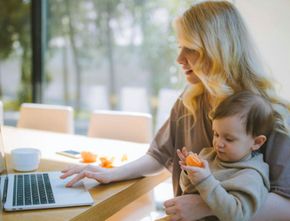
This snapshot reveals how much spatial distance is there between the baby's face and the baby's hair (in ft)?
0.05

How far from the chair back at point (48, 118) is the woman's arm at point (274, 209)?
1643 mm

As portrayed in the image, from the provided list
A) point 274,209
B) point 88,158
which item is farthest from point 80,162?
point 274,209

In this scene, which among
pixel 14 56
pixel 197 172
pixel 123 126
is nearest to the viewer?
pixel 197 172

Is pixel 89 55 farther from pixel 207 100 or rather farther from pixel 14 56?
pixel 207 100

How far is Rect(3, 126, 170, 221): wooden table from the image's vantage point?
95 centimetres

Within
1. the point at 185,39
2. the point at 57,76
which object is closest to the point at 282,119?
the point at 185,39

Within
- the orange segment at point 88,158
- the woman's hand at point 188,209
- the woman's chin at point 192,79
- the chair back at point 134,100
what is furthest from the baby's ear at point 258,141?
the chair back at point 134,100

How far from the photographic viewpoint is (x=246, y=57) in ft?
3.93

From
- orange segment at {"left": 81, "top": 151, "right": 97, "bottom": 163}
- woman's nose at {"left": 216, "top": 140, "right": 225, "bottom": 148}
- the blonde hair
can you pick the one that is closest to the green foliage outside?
orange segment at {"left": 81, "top": 151, "right": 97, "bottom": 163}

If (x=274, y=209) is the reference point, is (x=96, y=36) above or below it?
above

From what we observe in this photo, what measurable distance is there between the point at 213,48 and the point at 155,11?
2.13 m

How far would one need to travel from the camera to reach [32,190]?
108cm

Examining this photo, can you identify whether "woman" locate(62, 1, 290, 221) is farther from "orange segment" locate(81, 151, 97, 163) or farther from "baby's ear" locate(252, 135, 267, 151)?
"orange segment" locate(81, 151, 97, 163)

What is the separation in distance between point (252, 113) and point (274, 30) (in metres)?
1.61
